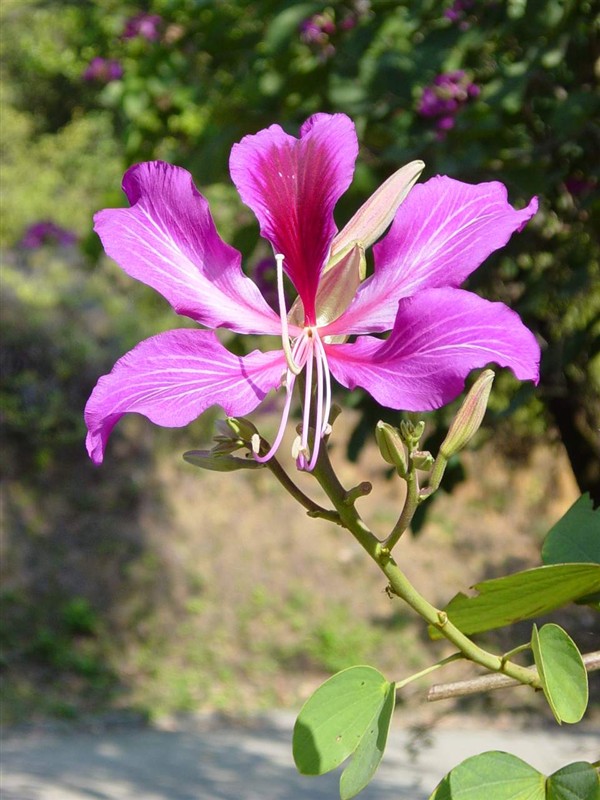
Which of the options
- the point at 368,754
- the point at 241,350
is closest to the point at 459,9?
the point at 241,350

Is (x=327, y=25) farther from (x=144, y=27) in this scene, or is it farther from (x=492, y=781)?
(x=492, y=781)

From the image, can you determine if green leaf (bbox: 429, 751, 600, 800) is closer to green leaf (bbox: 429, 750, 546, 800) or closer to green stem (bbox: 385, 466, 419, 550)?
green leaf (bbox: 429, 750, 546, 800)

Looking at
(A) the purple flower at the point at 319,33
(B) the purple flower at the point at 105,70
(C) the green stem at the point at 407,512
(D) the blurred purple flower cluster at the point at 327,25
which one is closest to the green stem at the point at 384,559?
(C) the green stem at the point at 407,512

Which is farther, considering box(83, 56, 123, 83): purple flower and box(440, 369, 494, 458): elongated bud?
box(83, 56, 123, 83): purple flower

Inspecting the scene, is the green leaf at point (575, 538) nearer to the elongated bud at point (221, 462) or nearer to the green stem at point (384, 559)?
the green stem at point (384, 559)

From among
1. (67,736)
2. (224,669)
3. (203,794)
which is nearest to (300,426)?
(203,794)

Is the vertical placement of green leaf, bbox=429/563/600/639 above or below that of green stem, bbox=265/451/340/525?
below

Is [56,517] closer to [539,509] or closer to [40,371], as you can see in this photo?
[40,371]

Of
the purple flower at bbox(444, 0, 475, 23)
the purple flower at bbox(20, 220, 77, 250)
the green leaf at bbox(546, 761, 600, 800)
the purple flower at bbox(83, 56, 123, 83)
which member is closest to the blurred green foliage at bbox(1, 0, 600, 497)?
the purple flower at bbox(444, 0, 475, 23)
